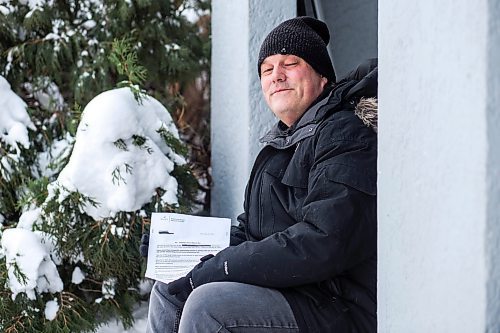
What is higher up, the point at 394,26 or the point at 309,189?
the point at 394,26

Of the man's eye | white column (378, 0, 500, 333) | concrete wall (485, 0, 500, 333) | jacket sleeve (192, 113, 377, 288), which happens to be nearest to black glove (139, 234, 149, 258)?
jacket sleeve (192, 113, 377, 288)

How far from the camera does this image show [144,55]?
13.2 feet

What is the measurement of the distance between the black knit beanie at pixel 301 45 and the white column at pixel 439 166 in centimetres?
68

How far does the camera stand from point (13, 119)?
3.55 metres

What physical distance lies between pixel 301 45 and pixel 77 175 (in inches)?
43.9

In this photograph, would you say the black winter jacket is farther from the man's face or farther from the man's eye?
the man's eye

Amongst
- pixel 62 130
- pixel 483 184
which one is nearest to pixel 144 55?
pixel 62 130

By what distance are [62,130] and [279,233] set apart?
1.99 m

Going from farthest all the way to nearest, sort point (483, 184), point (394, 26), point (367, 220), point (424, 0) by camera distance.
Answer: point (367, 220) → point (394, 26) → point (424, 0) → point (483, 184)

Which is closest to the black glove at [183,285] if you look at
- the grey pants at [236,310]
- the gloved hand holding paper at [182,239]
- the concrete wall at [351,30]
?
the grey pants at [236,310]

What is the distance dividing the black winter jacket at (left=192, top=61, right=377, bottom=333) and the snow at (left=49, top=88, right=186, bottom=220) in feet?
2.95

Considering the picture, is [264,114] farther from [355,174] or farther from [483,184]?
[483,184]

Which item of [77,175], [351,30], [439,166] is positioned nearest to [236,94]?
[77,175]

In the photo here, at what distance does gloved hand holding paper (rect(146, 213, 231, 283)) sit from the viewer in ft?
8.39
